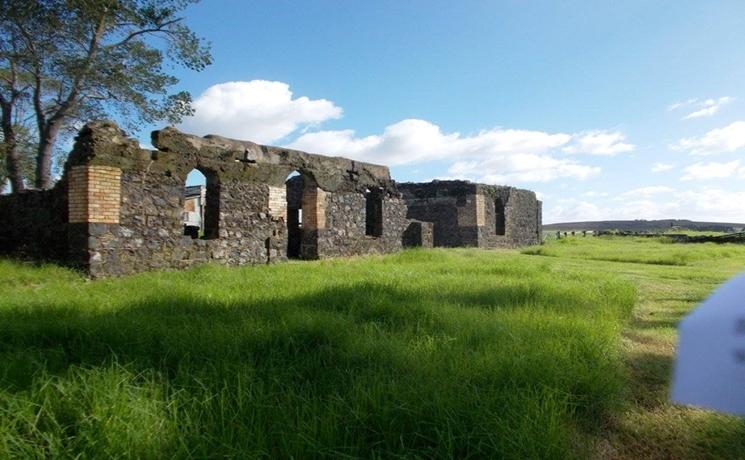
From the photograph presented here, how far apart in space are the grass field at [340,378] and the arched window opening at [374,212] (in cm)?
762

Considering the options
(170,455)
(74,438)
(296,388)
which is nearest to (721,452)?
(296,388)

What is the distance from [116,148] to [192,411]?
20.8ft

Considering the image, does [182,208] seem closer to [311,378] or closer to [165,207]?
[165,207]

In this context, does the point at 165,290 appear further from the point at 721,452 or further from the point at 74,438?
the point at 721,452

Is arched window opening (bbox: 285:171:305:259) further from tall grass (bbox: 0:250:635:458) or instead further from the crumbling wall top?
tall grass (bbox: 0:250:635:458)

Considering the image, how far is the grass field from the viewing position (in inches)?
85.0

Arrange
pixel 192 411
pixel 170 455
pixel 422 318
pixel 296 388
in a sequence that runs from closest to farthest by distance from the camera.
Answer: pixel 170 455 < pixel 192 411 < pixel 296 388 < pixel 422 318

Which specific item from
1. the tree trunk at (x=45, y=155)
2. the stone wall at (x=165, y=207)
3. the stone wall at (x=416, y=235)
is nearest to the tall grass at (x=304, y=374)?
the stone wall at (x=165, y=207)

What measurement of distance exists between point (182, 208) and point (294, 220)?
182 inches

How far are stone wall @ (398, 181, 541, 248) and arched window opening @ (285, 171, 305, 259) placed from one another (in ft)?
21.6

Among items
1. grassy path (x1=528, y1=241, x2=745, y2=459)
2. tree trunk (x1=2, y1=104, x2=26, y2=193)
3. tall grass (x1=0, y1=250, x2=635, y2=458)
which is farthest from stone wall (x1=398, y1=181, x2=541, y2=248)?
tall grass (x1=0, y1=250, x2=635, y2=458)

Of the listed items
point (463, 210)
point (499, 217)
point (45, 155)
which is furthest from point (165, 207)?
point (499, 217)

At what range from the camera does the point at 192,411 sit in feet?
7.80

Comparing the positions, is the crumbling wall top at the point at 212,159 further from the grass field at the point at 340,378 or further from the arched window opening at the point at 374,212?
the grass field at the point at 340,378
